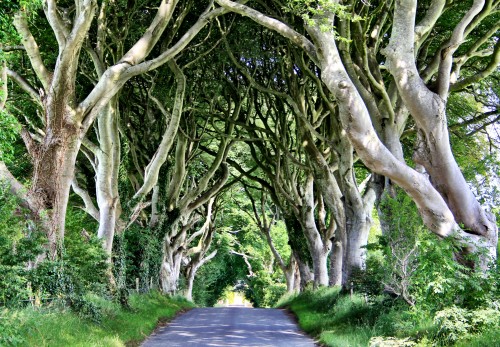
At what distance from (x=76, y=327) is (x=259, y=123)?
1642 centimetres

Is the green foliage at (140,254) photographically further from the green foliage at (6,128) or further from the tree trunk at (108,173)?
the green foliage at (6,128)

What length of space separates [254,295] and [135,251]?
3213 cm

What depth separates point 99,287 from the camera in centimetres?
1312

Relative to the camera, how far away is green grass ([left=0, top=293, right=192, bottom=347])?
7.97 metres

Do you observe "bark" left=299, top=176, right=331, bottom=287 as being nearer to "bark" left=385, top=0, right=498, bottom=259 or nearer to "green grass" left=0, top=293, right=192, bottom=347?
"green grass" left=0, top=293, right=192, bottom=347

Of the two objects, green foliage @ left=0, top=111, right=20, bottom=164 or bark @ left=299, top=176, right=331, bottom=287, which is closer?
green foliage @ left=0, top=111, right=20, bottom=164

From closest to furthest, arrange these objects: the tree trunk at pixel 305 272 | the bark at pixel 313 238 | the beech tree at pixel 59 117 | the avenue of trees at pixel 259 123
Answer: the avenue of trees at pixel 259 123 → the beech tree at pixel 59 117 → the bark at pixel 313 238 → the tree trunk at pixel 305 272

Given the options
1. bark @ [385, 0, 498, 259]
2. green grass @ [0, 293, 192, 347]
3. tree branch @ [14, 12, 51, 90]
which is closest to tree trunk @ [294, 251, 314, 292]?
green grass @ [0, 293, 192, 347]

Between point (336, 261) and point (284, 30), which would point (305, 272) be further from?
point (284, 30)

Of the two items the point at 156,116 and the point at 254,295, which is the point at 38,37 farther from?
the point at 254,295

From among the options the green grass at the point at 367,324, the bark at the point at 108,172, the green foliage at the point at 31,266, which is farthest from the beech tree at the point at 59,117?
the green grass at the point at 367,324

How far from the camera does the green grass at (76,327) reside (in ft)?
26.2

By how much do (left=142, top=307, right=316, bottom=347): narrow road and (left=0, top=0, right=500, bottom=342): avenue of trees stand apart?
6.19 ft

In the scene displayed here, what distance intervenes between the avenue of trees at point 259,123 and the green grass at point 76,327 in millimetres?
515
